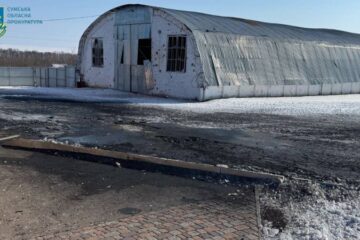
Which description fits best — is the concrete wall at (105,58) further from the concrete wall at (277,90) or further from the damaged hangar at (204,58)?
the concrete wall at (277,90)

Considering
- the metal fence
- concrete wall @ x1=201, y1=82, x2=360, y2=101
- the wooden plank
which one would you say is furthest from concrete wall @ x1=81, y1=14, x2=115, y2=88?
the wooden plank

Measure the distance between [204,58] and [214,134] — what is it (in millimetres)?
10033

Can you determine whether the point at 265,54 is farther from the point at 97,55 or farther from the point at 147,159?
the point at 147,159

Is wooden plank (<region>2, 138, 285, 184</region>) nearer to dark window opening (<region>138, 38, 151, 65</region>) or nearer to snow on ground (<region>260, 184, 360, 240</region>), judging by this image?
snow on ground (<region>260, 184, 360, 240</region>)

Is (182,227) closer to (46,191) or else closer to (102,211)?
(102,211)

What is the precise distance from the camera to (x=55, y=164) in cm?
803

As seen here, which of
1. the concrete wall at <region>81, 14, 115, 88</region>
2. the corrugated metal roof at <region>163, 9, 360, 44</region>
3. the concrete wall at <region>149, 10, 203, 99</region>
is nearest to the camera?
the concrete wall at <region>149, 10, 203, 99</region>

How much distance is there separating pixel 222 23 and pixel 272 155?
1720 cm

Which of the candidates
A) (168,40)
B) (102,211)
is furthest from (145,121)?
(168,40)

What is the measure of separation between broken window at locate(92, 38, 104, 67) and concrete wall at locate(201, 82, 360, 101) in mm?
9324

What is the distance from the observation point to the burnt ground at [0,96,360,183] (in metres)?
8.62

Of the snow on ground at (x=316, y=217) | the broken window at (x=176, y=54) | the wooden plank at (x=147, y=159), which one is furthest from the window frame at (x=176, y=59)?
the snow on ground at (x=316, y=217)

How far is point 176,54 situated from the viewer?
73.1 ft

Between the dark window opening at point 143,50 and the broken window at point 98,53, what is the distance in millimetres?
3725
